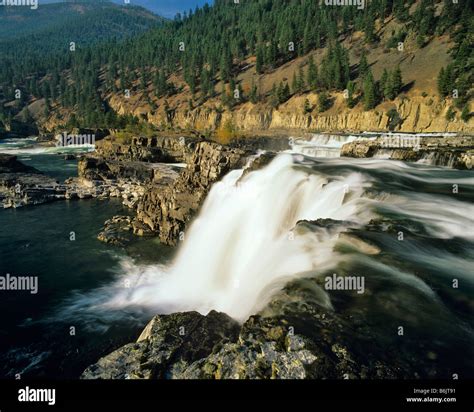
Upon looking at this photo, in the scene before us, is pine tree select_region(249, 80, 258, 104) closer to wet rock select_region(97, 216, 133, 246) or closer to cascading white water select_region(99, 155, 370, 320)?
wet rock select_region(97, 216, 133, 246)

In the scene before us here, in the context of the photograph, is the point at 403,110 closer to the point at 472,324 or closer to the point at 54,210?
the point at 54,210

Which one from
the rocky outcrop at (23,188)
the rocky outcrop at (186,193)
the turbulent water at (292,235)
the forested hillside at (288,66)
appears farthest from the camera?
the forested hillside at (288,66)

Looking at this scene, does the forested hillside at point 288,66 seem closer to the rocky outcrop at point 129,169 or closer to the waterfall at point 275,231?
the rocky outcrop at point 129,169

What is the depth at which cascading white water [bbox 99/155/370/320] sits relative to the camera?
1264 cm

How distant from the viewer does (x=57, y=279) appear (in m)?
23.3

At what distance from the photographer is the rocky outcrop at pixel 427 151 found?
29.8m

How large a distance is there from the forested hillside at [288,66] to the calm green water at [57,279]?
2486 inches

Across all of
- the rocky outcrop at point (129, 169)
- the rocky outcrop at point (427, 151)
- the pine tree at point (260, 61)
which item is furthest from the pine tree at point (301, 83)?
the rocky outcrop at point (427, 151)

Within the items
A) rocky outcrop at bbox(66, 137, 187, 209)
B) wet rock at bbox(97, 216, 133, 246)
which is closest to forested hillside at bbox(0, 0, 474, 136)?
rocky outcrop at bbox(66, 137, 187, 209)

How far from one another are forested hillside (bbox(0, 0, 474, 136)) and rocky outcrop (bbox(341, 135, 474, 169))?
2561cm

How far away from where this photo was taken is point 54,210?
3975 cm

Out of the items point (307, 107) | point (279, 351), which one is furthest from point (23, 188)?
point (307, 107)

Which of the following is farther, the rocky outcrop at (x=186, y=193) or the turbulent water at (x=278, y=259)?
the rocky outcrop at (x=186, y=193)

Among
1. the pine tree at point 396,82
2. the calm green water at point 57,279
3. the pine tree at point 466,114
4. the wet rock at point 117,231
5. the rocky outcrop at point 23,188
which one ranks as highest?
the pine tree at point 396,82
